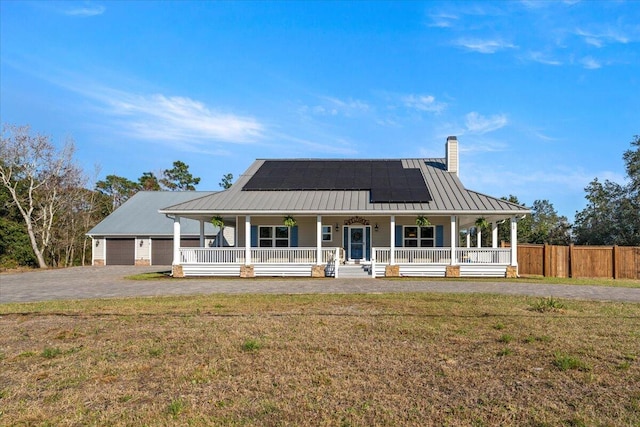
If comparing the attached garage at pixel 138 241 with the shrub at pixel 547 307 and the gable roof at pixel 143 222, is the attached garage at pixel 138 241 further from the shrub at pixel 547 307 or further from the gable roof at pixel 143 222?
the shrub at pixel 547 307

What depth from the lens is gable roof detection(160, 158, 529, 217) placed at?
61.4 feet

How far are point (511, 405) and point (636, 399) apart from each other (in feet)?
4.05

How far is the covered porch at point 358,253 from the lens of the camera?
1892 centimetres

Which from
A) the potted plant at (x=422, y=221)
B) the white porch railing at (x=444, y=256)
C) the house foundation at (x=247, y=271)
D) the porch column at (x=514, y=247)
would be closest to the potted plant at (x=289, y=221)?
the house foundation at (x=247, y=271)

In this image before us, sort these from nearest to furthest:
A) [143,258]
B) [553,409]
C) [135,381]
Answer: [553,409]
[135,381]
[143,258]

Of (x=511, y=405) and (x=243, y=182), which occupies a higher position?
(x=243, y=182)

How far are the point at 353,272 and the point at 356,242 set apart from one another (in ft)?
8.44

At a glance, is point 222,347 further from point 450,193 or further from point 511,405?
point 450,193

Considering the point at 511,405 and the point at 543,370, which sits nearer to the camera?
the point at 511,405

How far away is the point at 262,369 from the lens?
5156mm

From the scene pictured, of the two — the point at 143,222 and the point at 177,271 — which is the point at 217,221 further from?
the point at 143,222

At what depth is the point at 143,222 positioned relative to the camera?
32.4 metres

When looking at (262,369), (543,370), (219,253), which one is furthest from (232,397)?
(219,253)

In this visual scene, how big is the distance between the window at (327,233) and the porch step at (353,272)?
2523 millimetres
